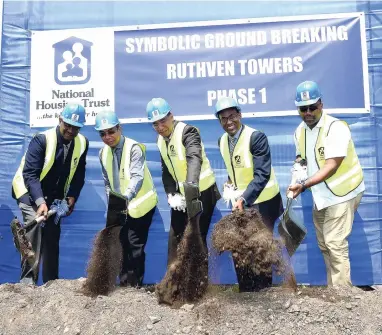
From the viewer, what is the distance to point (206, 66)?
17.6 feet

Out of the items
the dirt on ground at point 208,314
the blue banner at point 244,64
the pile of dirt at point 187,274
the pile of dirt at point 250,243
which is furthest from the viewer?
the blue banner at point 244,64

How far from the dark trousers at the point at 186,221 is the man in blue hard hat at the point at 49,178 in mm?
1095

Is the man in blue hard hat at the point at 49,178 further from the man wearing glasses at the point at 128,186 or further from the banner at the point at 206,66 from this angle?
the banner at the point at 206,66

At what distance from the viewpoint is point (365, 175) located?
16.6 feet

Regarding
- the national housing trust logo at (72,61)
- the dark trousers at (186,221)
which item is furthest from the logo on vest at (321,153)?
the national housing trust logo at (72,61)

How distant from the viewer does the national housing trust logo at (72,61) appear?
5.43 metres

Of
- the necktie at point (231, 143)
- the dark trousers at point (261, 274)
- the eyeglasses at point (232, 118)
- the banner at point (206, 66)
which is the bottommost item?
the dark trousers at point (261, 274)

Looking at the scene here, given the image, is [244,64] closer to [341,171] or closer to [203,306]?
[341,171]

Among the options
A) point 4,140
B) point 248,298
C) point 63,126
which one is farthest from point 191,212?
point 4,140

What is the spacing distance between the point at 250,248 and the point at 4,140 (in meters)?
3.33

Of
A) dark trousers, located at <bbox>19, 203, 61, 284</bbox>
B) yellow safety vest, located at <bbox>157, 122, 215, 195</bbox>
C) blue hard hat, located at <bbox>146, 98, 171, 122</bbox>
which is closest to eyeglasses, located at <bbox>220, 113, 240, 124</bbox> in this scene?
yellow safety vest, located at <bbox>157, 122, 215, 195</bbox>

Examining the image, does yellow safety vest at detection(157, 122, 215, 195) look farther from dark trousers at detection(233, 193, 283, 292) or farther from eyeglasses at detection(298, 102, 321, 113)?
eyeglasses at detection(298, 102, 321, 113)

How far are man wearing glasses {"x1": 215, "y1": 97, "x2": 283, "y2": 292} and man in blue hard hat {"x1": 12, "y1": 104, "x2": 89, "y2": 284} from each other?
1458 millimetres

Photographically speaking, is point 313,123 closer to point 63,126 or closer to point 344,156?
point 344,156
